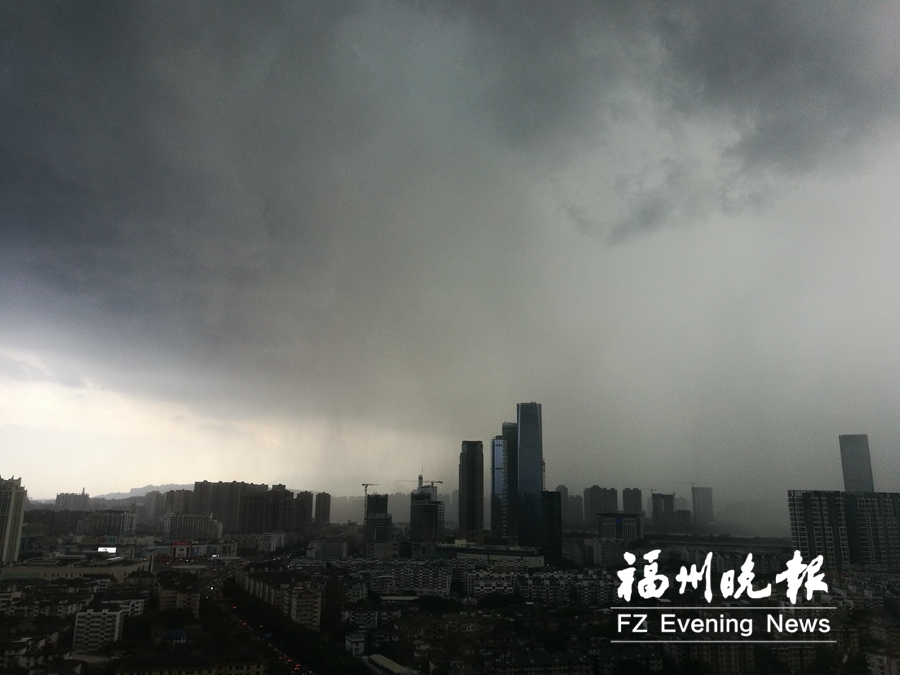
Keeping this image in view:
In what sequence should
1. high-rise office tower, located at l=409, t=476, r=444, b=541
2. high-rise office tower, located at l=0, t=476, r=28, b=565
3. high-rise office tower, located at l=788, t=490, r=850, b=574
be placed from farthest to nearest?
1. high-rise office tower, located at l=409, t=476, r=444, b=541
2. high-rise office tower, located at l=788, t=490, r=850, b=574
3. high-rise office tower, located at l=0, t=476, r=28, b=565

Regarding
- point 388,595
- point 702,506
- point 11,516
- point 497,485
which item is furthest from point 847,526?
point 497,485

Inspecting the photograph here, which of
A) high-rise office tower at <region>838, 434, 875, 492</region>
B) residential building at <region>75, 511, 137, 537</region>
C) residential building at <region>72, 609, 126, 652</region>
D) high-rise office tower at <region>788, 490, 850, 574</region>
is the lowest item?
residential building at <region>72, 609, 126, 652</region>

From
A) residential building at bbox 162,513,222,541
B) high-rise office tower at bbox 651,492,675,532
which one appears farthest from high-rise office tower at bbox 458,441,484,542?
residential building at bbox 162,513,222,541

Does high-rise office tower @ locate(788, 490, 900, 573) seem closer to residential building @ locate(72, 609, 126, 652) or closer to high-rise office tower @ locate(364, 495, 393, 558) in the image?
residential building @ locate(72, 609, 126, 652)

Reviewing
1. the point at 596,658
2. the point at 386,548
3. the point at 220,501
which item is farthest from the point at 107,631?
the point at 220,501

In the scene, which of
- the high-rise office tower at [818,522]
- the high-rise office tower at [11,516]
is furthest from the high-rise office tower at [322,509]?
the high-rise office tower at [818,522]

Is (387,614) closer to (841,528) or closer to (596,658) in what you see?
(596,658)

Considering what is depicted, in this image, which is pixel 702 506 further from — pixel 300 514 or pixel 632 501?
pixel 300 514
